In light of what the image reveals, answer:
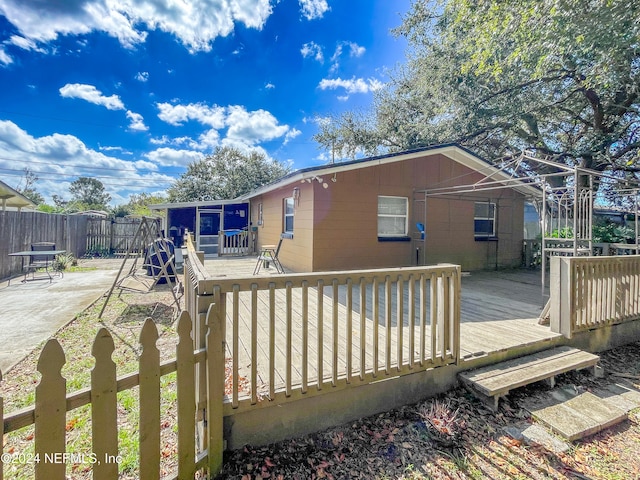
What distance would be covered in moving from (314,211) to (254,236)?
271 inches

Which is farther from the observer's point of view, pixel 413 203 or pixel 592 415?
pixel 413 203

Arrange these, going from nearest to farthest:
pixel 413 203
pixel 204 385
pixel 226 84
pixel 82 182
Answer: pixel 204 385 → pixel 413 203 → pixel 226 84 → pixel 82 182

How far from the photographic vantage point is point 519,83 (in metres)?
9.61

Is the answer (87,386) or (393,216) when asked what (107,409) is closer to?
(87,386)

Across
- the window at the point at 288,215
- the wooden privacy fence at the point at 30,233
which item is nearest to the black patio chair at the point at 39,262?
the wooden privacy fence at the point at 30,233

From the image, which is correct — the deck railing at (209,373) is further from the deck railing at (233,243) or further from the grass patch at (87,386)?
the deck railing at (233,243)

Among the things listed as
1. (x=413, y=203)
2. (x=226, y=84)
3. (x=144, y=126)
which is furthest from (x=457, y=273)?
(x=144, y=126)

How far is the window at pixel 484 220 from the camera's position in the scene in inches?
365

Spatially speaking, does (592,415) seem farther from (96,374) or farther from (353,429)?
(96,374)

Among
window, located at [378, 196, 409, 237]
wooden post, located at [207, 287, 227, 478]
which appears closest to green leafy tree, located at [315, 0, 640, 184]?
window, located at [378, 196, 409, 237]

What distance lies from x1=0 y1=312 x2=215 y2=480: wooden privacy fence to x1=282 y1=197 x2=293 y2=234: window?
7874 millimetres

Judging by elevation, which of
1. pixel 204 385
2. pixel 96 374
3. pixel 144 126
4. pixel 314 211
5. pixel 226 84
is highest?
pixel 144 126

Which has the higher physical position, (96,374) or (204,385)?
(96,374)

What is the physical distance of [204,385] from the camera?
1.82 metres
